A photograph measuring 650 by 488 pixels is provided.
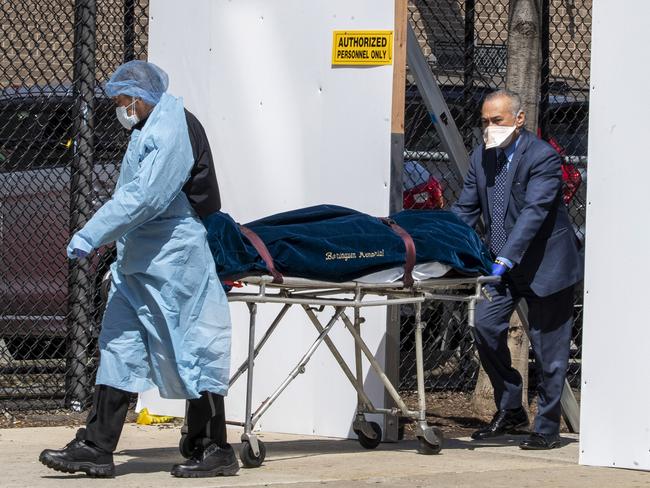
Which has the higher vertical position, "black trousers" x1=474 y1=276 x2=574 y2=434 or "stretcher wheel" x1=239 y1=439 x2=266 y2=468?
"black trousers" x1=474 y1=276 x2=574 y2=434

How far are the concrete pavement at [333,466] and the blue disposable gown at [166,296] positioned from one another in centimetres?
43

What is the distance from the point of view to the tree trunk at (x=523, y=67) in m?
7.61

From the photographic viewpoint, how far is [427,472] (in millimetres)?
5746

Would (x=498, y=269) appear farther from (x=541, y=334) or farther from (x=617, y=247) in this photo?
(x=617, y=247)

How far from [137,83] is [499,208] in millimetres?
2136

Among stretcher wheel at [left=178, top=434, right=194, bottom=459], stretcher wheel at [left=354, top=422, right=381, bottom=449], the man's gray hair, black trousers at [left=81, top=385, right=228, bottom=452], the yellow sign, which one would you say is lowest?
stretcher wheel at [left=354, top=422, right=381, bottom=449]

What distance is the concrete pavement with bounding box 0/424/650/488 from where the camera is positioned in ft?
17.7

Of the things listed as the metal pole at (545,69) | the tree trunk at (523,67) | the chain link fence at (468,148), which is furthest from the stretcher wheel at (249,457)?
the metal pole at (545,69)

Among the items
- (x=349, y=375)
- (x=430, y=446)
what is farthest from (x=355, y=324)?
(x=430, y=446)

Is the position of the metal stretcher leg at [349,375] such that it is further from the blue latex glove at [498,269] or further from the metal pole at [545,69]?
the metal pole at [545,69]

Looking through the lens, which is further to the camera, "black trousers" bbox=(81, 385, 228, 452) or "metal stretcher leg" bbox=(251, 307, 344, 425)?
"metal stretcher leg" bbox=(251, 307, 344, 425)

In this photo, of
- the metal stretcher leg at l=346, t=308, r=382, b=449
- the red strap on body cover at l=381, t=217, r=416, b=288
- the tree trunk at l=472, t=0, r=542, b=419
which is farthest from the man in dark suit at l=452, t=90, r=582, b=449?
the tree trunk at l=472, t=0, r=542, b=419

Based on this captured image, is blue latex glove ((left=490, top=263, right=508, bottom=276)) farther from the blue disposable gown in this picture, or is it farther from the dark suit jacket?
the blue disposable gown

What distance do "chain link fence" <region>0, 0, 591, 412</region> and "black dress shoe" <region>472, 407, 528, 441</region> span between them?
1.59 m
